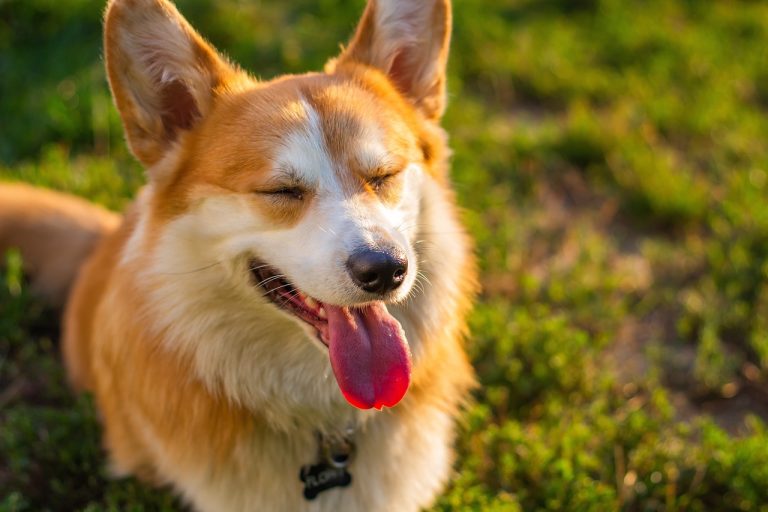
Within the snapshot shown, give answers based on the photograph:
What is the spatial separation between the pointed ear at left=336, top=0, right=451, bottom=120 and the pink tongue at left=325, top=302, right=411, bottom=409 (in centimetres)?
88

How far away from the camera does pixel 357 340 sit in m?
2.47

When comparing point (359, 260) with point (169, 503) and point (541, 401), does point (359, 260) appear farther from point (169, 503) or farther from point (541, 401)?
point (541, 401)

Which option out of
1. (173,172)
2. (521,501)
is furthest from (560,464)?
(173,172)

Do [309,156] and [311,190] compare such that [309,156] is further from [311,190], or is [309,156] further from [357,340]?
[357,340]

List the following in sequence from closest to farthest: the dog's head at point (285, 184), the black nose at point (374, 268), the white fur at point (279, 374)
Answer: the black nose at point (374, 268) < the dog's head at point (285, 184) < the white fur at point (279, 374)

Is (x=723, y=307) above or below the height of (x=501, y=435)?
below

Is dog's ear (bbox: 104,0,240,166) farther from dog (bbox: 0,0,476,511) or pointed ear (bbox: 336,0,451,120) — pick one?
pointed ear (bbox: 336,0,451,120)

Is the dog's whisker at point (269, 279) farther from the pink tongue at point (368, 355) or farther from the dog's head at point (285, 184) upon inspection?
the pink tongue at point (368, 355)

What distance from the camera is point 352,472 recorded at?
278cm

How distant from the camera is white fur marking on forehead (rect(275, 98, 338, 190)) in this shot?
249 cm

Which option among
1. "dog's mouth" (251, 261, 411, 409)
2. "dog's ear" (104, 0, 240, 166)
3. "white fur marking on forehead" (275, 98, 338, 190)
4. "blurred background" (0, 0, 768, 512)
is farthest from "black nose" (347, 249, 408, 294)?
"blurred background" (0, 0, 768, 512)

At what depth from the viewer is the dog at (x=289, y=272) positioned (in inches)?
97.4

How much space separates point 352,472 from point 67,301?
5.72 feet

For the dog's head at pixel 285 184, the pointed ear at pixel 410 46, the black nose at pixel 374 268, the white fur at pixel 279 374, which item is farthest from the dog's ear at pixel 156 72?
the black nose at pixel 374 268
